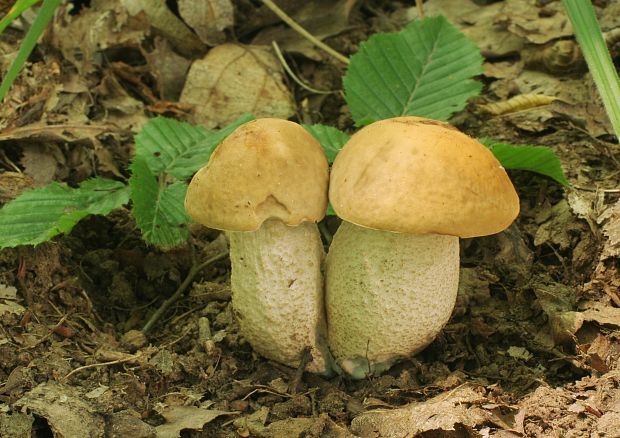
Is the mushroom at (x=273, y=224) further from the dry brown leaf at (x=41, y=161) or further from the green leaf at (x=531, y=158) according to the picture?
the dry brown leaf at (x=41, y=161)

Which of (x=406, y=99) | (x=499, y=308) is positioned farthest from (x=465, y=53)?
(x=499, y=308)

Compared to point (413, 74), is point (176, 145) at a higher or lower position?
lower

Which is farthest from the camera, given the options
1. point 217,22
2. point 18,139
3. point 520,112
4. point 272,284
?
point 217,22

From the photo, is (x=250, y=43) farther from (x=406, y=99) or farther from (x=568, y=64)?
(x=568, y=64)

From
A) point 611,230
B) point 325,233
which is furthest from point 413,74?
point 611,230

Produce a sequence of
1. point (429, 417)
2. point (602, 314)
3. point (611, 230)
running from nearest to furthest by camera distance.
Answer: point (429, 417) → point (602, 314) → point (611, 230)

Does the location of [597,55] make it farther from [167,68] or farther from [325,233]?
[167,68]
